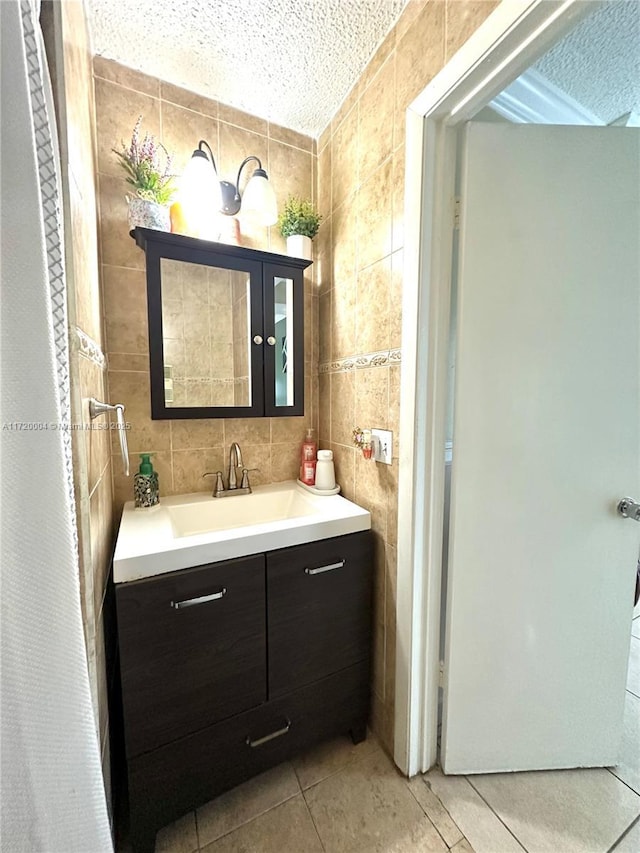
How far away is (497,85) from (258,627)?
5.02 ft

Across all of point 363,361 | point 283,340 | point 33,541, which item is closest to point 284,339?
point 283,340

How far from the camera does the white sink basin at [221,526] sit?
32.8 inches

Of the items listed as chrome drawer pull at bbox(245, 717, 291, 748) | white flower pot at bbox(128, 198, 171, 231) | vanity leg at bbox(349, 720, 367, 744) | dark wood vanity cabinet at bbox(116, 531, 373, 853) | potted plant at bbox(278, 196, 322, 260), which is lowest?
vanity leg at bbox(349, 720, 367, 744)

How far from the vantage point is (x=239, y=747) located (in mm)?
960

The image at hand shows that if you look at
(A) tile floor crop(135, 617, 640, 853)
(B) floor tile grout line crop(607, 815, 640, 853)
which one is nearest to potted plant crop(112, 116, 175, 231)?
(A) tile floor crop(135, 617, 640, 853)

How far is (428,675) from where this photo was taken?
1.07 m

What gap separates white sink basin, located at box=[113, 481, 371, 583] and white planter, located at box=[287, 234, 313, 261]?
3.25 ft

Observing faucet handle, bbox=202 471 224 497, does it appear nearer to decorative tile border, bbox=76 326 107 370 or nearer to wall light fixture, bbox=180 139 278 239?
decorative tile border, bbox=76 326 107 370

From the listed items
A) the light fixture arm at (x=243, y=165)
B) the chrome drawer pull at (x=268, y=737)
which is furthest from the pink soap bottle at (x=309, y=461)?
the light fixture arm at (x=243, y=165)

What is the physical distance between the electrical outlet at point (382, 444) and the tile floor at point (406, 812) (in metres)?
1.04

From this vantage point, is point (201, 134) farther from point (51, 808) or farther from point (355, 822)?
point (355, 822)

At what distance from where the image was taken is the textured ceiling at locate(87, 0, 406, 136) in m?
0.98

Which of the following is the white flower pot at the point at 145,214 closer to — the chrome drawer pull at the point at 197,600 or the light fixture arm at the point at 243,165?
the light fixture arm at the point at 243,165

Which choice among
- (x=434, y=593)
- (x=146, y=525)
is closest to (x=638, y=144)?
(x=434, y=593)
